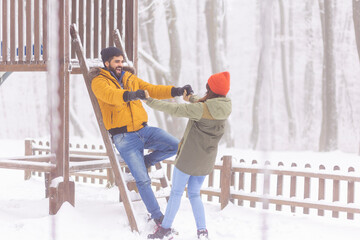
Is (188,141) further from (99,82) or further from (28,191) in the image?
(28,191)

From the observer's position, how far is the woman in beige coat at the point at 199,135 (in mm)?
3602

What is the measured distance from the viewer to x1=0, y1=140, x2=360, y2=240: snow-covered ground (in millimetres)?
4062

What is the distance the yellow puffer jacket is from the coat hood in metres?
0.81

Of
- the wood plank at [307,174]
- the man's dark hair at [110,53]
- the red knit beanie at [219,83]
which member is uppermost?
the man's dark hair at [110,53]

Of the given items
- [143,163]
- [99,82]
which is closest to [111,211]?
[143,163]

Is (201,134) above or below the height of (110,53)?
below

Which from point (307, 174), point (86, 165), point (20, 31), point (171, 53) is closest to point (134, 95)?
point (86, 165)

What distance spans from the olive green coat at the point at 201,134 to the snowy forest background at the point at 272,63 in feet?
36.0

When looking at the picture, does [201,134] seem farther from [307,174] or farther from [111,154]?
[307,174]

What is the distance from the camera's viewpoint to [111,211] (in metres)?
4.76

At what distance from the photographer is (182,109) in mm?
3555

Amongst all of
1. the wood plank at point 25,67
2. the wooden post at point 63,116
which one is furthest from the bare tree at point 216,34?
the wooden post at point 63,116

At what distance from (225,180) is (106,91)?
2.97 m

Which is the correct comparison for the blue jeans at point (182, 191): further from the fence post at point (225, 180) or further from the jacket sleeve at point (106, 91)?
the fence post at point (225, 180)
